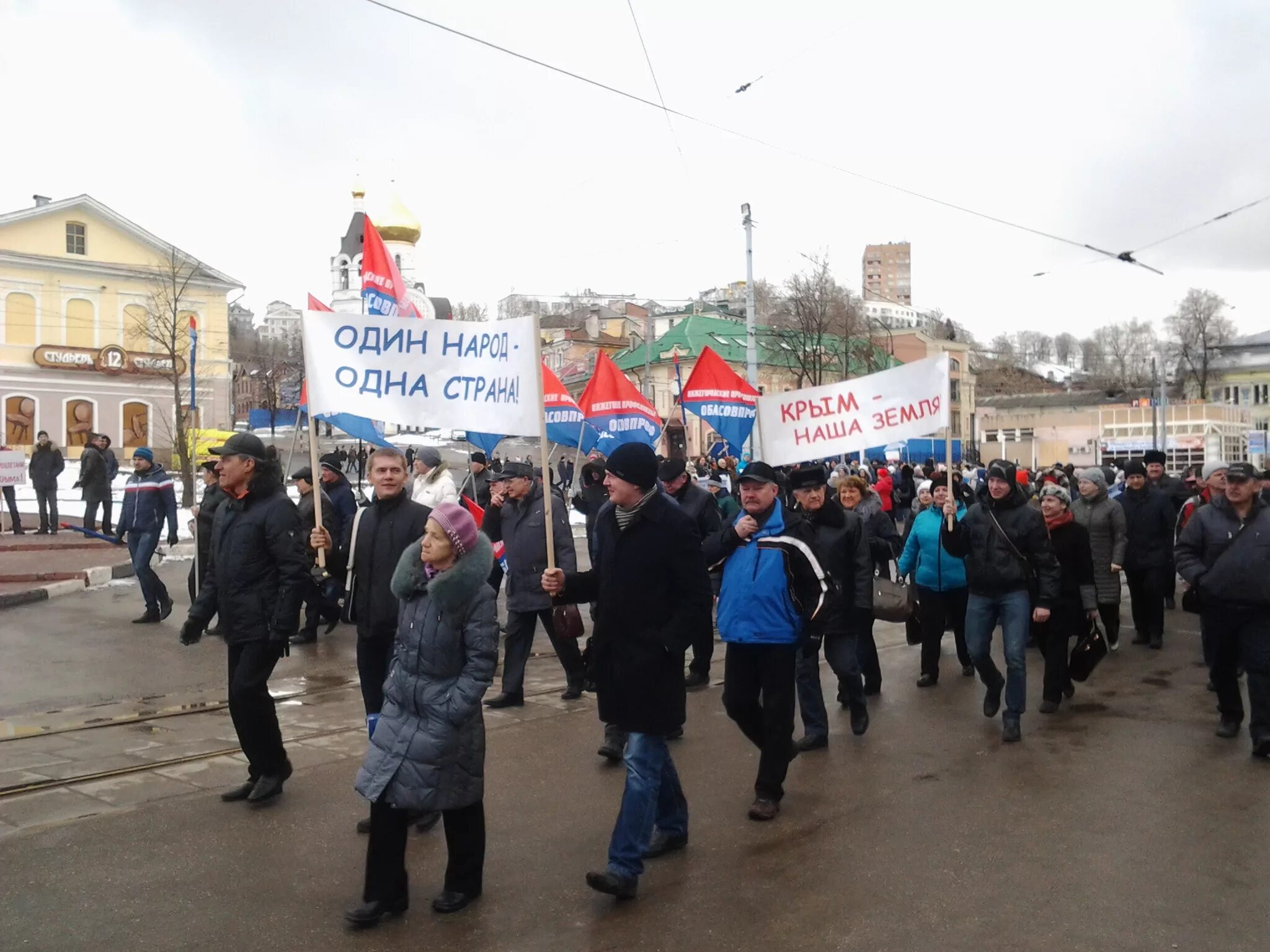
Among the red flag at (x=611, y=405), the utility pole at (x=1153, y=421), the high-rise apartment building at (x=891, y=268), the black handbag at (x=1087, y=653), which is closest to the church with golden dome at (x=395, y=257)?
the utility pole at (x=1153, y=421)

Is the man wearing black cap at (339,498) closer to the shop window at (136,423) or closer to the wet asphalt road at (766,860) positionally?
the wet asphalt road at (766,860)

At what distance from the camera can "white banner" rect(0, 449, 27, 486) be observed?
65.2 ft

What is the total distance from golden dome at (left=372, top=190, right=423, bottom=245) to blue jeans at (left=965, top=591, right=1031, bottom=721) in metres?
72.7

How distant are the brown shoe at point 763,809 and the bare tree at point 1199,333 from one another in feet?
263

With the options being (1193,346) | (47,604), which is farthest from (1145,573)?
(1193,346)

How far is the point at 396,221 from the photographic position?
7688 centimetres

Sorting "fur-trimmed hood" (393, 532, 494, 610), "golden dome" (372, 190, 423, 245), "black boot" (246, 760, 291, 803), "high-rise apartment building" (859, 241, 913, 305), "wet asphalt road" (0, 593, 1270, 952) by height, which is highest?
"high-rise apartment building" (859, 241, 913, 305)

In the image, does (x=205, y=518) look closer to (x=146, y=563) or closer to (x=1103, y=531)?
(x=146, y=563)

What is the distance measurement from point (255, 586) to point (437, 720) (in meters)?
1.97

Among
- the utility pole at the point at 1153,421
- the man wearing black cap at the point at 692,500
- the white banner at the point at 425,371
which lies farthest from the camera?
the utility pole at the point at 1153,421

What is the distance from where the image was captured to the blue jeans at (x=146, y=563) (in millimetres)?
12016

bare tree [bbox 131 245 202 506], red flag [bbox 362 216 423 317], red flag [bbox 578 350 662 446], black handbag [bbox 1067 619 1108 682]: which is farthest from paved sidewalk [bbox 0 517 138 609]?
bare tree [bbox 131 245 202 506]

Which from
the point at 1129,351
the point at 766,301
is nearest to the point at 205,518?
the point at 766,301

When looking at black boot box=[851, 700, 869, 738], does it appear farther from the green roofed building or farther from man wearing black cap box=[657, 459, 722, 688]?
the green roofed building
